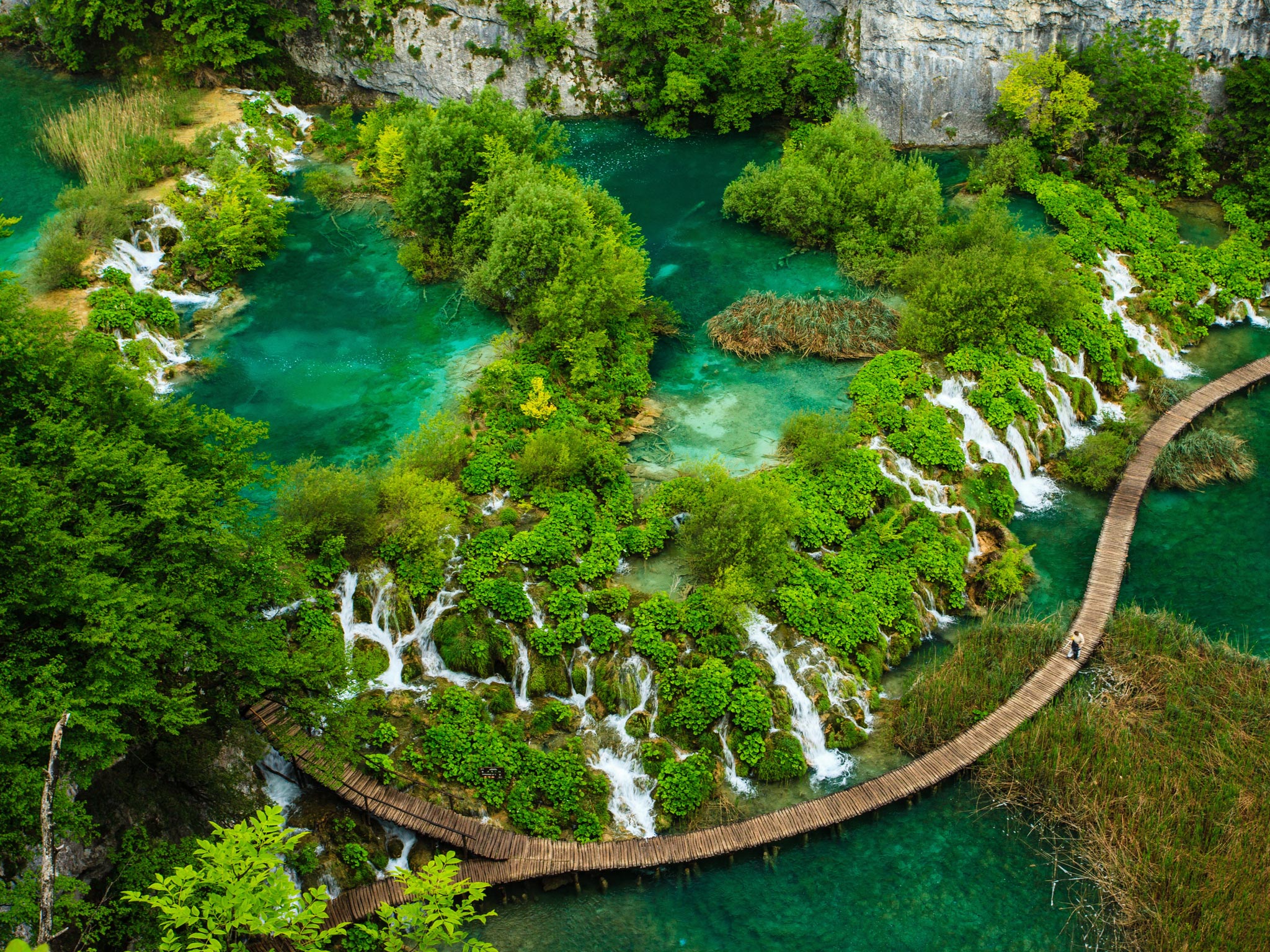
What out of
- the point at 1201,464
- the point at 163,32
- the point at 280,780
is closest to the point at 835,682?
the point at 280,780

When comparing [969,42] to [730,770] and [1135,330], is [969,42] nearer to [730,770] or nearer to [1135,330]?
[1135,330]

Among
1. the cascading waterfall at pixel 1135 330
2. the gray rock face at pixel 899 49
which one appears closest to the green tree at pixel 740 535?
the cascading waterfall at pixel 1135 330

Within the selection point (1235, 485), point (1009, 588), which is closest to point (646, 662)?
point (1009, 588)

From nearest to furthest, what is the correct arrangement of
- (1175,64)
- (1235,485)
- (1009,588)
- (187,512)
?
(187,512)
(1009,588)
(1235,485)
(1175,64)

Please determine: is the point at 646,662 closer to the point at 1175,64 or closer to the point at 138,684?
the point at 138,684

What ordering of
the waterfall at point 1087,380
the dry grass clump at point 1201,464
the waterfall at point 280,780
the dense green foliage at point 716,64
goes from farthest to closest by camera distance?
the dense green foliage at point 716,64 → the waterfall at point 1087,380 → the dry grass clump at point 1201,464 → the waterfall at point 280,780

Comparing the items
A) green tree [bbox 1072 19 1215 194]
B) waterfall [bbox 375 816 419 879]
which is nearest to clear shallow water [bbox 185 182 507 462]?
waterfall [bbox 375 816 419 879]

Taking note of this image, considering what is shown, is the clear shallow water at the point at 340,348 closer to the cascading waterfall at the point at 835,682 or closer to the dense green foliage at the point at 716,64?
the cascading waterfall at the point at 835,682

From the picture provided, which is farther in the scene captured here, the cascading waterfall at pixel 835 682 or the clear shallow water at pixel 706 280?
Result: the clear shallow water at pixel 706 280
